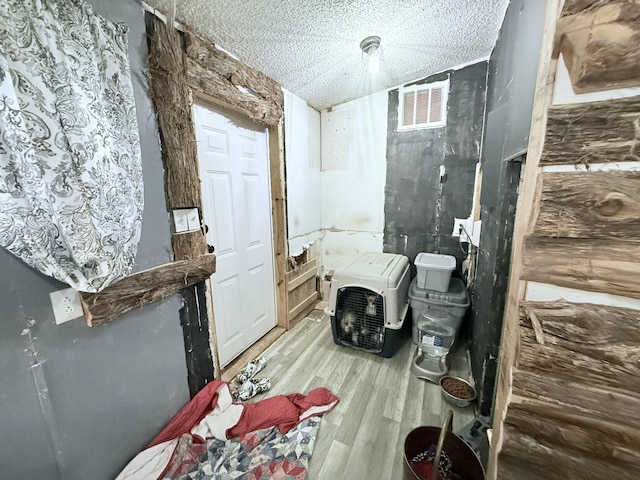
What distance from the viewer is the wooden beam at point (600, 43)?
547 mm

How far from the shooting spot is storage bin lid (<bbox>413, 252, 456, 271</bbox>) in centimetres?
201

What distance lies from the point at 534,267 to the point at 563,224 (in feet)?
0.44

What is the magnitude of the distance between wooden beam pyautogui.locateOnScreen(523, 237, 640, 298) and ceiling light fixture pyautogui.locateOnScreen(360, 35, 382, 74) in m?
1.65

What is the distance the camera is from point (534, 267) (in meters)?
0.70

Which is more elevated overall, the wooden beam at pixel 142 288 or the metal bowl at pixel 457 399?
the wooden beam at pixel 142 288

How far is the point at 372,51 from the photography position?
5.66 ft

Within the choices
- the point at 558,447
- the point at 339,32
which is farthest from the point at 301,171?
the point at 558,447

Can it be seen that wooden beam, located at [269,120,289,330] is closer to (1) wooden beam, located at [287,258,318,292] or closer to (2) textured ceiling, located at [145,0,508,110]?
(1) wooden beam, located at [287,258,318,292]

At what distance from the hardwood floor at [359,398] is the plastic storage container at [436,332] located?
0.78ft

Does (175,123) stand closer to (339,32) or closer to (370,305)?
(339,32)

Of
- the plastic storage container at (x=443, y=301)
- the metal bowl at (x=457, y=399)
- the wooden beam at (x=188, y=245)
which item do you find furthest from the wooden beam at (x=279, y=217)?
the metal bowl at (x=457, y=399)

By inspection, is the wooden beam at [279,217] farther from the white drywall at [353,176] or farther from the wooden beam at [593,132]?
the wooden beam at [593,132]

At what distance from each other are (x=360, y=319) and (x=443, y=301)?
2.26ft

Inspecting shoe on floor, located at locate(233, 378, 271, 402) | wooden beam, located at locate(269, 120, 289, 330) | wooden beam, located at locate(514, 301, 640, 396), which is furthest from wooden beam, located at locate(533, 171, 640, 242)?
wooden beam, located at locate(269, 120, 289, 330)
